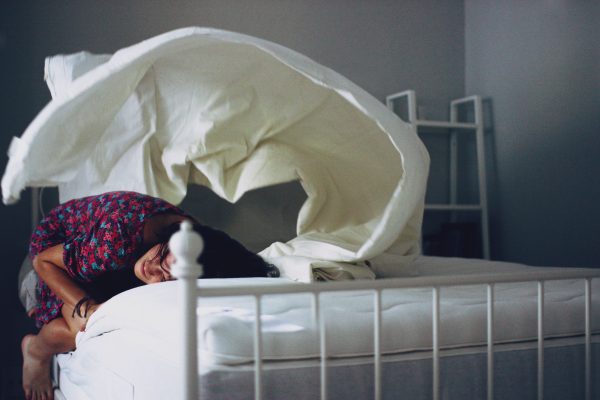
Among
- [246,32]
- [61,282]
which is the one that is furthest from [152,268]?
[246,32]

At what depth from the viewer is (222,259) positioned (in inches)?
75.4

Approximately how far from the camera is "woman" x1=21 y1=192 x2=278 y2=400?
1.82 metres

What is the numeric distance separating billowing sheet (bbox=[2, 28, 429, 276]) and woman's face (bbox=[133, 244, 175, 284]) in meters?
0.28

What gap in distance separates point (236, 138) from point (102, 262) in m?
0.62

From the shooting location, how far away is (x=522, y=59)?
3.33 m

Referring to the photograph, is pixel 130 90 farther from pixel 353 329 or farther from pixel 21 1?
pixel 21 1

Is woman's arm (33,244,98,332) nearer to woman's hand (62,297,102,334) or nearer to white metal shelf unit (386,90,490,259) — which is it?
woman's hand (62,297,102,334)

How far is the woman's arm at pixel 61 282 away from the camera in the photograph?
6.11 ft

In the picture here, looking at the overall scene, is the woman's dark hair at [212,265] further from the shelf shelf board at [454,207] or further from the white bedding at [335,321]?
the shelf shelf board at [454,207]

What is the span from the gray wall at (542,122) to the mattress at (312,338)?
1572 mm

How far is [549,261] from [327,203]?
4.56ft

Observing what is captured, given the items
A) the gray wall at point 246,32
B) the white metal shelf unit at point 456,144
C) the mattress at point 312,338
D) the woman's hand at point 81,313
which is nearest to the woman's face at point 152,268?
the woman's hand at point 81,313

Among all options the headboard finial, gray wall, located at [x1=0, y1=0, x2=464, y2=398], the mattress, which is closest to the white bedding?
the mattress

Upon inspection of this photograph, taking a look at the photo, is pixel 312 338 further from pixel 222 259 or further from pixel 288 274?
pixel 222 259
